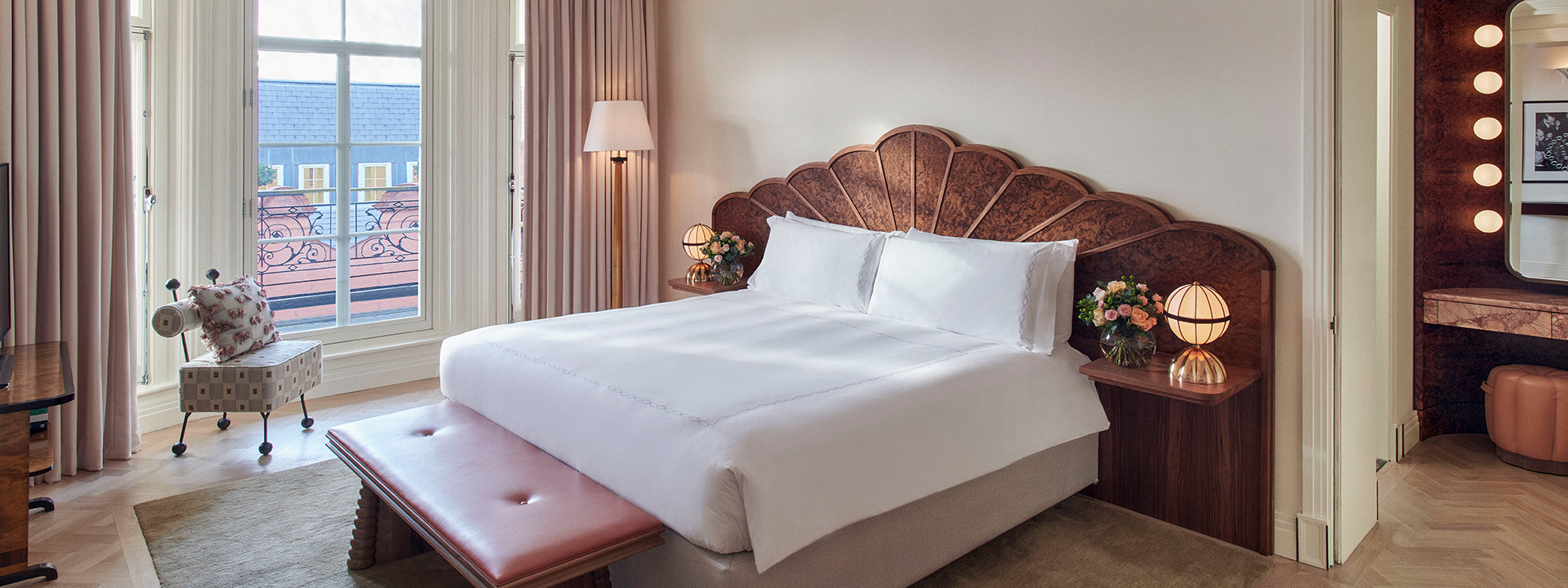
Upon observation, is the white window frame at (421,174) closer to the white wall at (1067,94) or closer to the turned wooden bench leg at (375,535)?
the white wall at (1067,94)

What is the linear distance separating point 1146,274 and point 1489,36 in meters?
1.90

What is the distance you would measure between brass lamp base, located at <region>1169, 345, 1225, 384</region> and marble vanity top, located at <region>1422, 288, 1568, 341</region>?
62.6 inches

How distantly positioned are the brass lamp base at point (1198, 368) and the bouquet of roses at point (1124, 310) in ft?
0.50

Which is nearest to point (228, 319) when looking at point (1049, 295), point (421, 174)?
point (421, 174)

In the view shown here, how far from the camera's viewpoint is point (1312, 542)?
284cm

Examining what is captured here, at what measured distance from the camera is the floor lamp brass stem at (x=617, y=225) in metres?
5.07

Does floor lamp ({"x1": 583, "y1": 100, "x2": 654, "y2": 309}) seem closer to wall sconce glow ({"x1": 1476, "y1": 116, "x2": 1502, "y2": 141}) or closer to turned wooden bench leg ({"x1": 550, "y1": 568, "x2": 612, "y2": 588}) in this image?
turned wooden bench leg ({"x1": 550, "y1": 568, "x2": 612, "y2": 588})

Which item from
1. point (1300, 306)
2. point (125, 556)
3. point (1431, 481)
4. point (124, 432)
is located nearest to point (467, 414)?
point (125, 556)

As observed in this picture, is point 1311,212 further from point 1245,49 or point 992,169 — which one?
point 992,169

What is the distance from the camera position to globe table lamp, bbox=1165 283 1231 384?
2740 mm

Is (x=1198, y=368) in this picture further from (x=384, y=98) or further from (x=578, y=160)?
(x=384, y=98)

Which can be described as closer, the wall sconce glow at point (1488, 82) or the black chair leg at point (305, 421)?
the wall sconce glow at point (1488, 82)

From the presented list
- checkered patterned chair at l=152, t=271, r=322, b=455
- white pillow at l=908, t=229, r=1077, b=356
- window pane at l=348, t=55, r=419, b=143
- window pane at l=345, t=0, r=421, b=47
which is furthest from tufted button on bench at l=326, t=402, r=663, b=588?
window pane at l=345, t=0, r=421, b=47

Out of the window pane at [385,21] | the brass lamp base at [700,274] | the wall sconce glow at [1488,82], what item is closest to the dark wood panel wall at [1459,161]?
the wall sconce glow at [1488,82]
